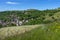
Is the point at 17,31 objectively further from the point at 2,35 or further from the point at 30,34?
the point at 30,34

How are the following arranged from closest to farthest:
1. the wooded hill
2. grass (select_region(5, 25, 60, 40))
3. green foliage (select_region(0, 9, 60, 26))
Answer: grass (select_region(5, 25, 60, 40)) → the wooded hill → green foliage (select_region(0, 9, 60, 26))

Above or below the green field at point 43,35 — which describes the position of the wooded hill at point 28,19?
below

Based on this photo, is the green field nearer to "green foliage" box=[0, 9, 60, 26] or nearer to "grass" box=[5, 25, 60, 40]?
"grass" box=[5, 25, 60, 40]

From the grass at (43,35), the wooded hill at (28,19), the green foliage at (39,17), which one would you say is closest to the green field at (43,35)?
the grass at (43,35)

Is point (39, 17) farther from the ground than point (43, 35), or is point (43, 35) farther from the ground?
point (43, 35)

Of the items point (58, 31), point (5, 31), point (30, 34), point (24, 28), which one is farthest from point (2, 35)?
point (58, 31)

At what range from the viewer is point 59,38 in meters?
11.3

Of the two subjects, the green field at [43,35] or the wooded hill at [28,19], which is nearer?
the green field at [43,35]

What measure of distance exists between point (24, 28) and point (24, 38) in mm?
3240

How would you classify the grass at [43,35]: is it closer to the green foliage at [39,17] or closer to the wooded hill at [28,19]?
the wooded hill at [28,19]

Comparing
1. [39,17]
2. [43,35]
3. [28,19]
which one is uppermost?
[43,35]

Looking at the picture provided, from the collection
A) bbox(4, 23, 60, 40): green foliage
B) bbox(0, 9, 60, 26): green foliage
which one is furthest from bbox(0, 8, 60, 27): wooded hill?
bbox(4, 23, 60, 40): green foliage

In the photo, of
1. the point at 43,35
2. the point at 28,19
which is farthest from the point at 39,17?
the point at 43,35

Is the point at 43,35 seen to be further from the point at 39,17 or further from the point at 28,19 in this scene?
the point at 28,19
